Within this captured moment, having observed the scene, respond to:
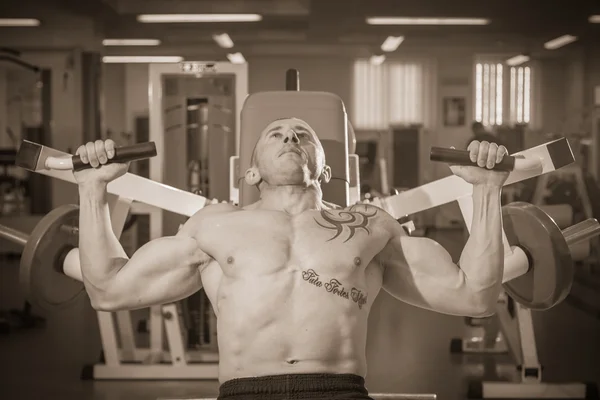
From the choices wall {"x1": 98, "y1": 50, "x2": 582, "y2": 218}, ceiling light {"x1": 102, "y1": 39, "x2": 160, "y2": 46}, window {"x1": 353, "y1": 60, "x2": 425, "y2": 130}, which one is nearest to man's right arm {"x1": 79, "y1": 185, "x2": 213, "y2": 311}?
ceiling light {"x1": 102, "y1": 39, "x2": 160, "y2": 46}

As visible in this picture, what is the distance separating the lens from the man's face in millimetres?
1756

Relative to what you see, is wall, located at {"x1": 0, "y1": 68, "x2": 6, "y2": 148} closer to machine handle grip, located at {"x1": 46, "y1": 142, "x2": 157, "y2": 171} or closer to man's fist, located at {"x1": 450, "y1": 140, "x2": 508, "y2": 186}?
machine handle grip, located at {"x1": 46, "y1": 142, "x2": 157, "y2": 171}

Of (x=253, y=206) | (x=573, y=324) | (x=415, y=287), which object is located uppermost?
(x=253, y=206)

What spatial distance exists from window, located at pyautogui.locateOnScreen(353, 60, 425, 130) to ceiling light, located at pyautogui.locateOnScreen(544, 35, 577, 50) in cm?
171

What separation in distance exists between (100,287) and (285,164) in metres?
0.50

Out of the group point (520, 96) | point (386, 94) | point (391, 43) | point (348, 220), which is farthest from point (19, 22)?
point (348, 220)

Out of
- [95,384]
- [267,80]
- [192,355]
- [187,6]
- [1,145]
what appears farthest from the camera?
[267,80]

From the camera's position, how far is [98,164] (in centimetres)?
162

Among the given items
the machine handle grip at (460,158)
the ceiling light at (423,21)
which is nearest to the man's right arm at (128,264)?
the machine handle grip at (460,158)

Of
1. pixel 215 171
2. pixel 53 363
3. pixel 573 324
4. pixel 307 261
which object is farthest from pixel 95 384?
pixel 573 324

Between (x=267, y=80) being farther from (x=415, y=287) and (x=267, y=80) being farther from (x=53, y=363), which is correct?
(x=415, y=287)

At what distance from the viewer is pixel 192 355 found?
351 cm

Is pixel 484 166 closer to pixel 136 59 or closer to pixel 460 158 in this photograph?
pixel 460 158

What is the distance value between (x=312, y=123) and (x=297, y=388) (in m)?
1.06
